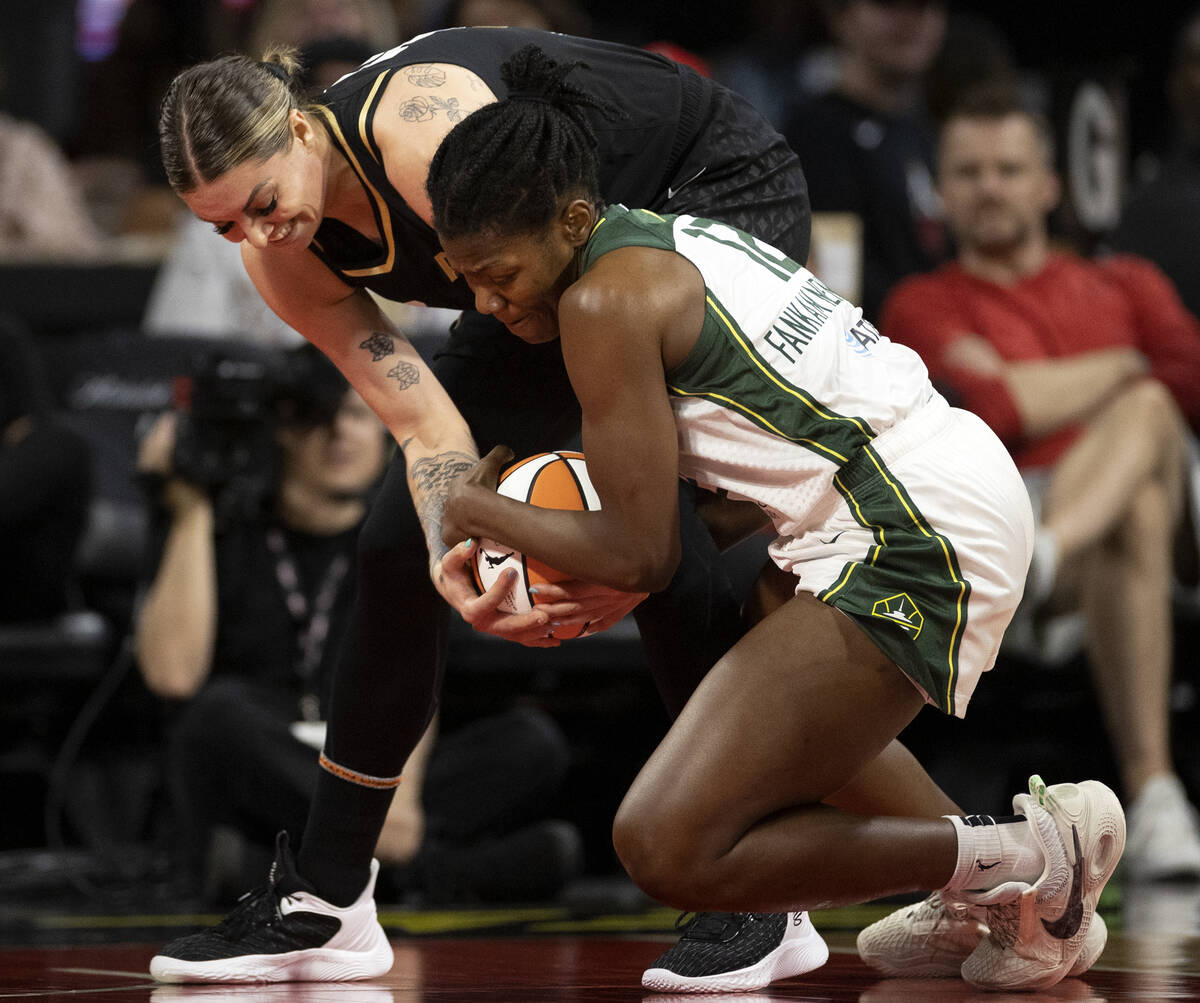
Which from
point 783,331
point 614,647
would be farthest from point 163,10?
point 783,331

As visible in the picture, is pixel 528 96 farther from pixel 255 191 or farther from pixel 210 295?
pixel 210 295

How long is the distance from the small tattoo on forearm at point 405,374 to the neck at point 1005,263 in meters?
2.76

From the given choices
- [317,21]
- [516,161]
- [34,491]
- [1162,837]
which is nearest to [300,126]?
[516,161]

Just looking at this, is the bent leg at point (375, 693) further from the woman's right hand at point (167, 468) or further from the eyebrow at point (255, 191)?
the woman's right hand at point (167, 468)

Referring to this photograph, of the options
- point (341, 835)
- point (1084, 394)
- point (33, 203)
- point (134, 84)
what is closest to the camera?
point (341, 835)

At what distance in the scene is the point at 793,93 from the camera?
8047 millimetres

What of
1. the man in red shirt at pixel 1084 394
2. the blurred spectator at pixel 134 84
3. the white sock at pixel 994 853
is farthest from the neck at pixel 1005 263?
the blurred spectator at pixel 134 84

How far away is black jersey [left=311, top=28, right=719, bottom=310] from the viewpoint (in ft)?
8.08

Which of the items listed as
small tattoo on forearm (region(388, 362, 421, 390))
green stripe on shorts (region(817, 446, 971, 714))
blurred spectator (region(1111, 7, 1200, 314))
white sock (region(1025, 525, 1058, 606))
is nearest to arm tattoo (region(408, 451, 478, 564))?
small tattoo on forearm (region(388, 362, 421, 390))

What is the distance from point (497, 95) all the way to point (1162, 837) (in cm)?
261

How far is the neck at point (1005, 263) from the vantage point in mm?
5020

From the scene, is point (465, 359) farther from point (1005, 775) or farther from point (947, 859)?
point (1005, 775)

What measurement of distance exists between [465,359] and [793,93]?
224 inches

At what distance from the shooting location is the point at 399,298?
104 inches
